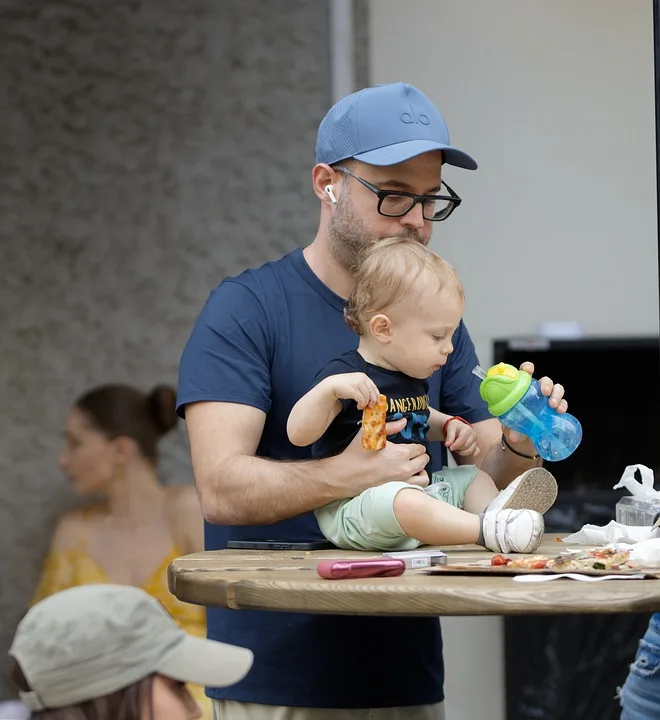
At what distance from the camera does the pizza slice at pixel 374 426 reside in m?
2.10

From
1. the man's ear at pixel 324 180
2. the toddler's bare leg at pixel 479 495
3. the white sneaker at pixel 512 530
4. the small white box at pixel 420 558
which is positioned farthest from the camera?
the man's ear at pixel 324 180

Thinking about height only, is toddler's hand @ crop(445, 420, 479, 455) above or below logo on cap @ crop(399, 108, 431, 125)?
below

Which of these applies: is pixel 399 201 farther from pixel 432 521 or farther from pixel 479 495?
pixel 432 521

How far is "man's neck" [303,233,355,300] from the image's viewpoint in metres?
2.50

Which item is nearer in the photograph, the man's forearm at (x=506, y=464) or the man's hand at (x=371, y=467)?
the man's hand at (x=371, y=467)

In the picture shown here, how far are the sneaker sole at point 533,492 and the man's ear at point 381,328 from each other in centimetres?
32

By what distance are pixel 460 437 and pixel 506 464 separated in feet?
0.43

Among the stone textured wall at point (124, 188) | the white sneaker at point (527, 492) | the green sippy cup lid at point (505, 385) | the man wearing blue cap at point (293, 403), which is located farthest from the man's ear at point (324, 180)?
the stone textured wall at point (124, 188)

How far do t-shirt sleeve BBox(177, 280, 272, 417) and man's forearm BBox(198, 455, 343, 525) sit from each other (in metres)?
0.13

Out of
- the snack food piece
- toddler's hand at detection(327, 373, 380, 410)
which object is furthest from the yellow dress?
the snack food piece

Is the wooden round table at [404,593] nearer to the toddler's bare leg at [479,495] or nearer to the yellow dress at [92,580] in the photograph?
the toddler's bare leg at [479,495]

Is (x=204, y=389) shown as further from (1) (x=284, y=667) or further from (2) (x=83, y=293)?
(2) (x=83, y=293)

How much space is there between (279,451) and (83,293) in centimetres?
228

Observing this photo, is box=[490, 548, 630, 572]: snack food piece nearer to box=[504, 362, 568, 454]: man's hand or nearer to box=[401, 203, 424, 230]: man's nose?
box=[504, 362, 568, 454]: man's hand
